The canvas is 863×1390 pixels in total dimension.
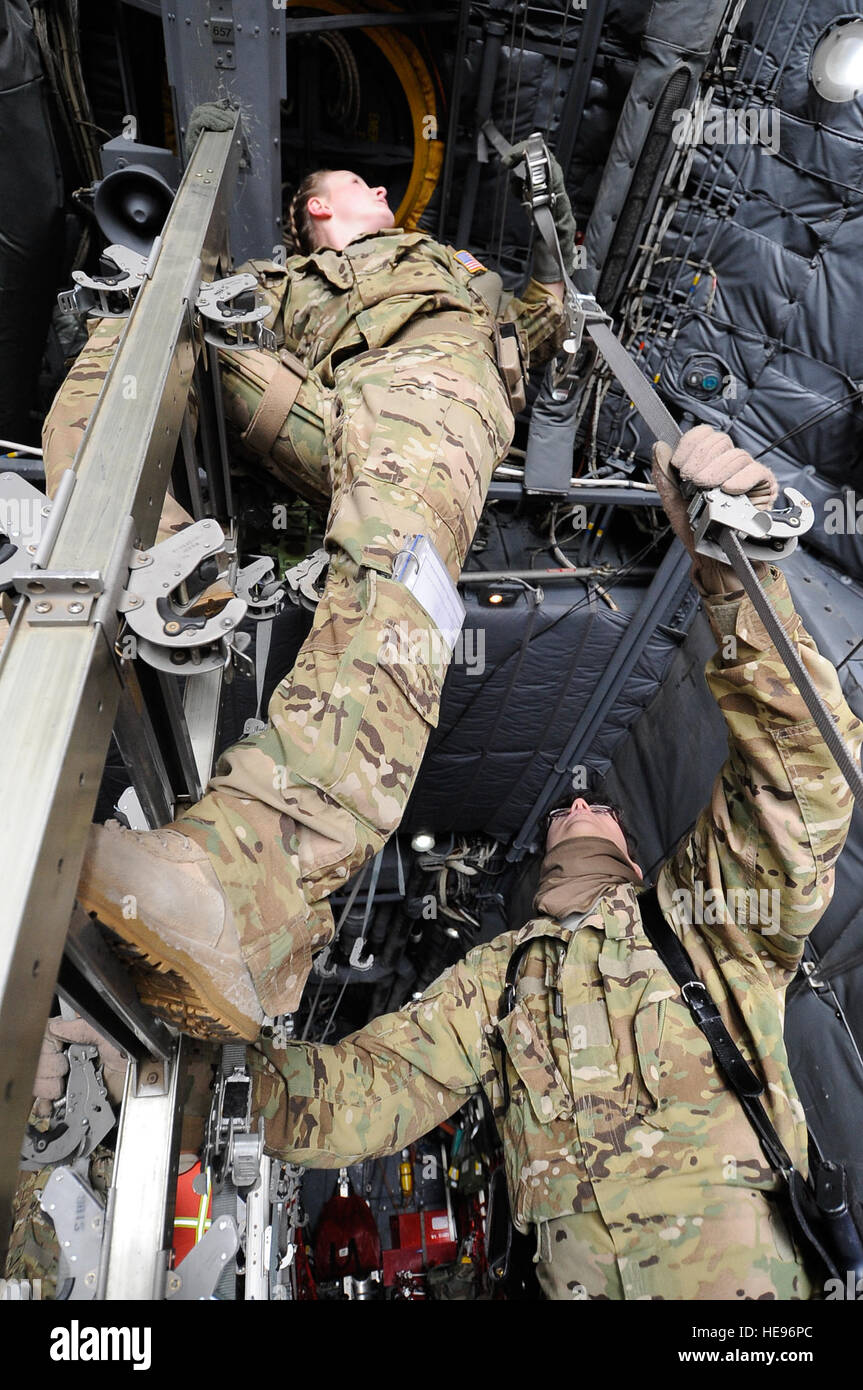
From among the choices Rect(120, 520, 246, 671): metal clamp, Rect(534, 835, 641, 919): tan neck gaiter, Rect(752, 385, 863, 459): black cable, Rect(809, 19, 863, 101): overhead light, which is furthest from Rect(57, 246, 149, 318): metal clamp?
Rect(809, 19, 863, 101): overhead light

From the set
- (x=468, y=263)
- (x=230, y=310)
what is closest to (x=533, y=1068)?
(x=230, y=310)

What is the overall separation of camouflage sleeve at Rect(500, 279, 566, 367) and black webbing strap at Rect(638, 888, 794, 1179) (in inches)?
67.7

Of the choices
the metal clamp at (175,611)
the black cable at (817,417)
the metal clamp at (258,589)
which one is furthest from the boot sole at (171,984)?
the black cable at (817,417)

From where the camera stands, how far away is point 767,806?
A: 2.04 metres

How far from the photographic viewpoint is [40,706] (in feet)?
2.71

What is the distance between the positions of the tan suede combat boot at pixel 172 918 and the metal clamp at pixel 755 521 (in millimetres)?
1040

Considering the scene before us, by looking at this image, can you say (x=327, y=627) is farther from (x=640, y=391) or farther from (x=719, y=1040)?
(x=719, y=1040)

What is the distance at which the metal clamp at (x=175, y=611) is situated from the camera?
0.95 m

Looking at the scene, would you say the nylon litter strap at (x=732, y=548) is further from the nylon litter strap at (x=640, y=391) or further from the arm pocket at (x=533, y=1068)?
the arm pocket at (x=533, y=1068)

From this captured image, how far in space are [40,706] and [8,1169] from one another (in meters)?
0.41

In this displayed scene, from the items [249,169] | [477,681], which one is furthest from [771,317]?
[249,169]

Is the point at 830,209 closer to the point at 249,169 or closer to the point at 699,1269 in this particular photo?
the point at 249,169

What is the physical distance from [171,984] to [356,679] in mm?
471

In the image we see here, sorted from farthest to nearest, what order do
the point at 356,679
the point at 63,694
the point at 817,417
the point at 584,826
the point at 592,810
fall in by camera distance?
1. the point at 817,417
2. the point at 592,810
3. the point at 584,826
4. the point at 356,679
5. the point at 63,694
